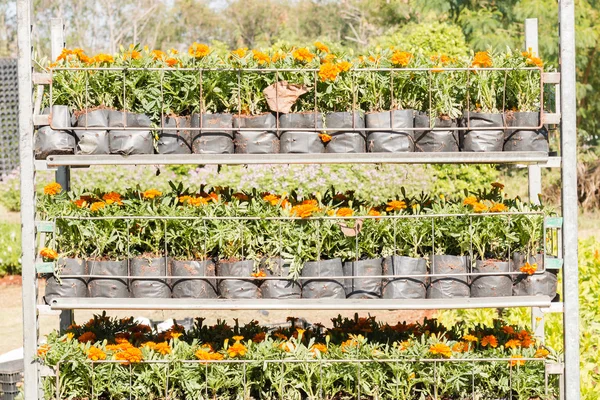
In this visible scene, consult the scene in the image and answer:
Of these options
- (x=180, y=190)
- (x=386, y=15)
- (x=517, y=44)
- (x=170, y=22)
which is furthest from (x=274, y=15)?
(x=180, y=190)

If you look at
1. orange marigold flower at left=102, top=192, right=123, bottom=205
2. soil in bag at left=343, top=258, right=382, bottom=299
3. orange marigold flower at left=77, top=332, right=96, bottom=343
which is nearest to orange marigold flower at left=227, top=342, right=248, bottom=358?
soil in bag at left=343, top=258, right=382, bottom=299

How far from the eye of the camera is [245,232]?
4.43 meters

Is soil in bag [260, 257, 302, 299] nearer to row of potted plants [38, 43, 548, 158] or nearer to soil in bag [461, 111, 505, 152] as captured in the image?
row of potted plants [38, 43, 548, 158]

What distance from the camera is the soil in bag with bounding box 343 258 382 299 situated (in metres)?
4.38

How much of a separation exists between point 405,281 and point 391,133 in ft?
2.42

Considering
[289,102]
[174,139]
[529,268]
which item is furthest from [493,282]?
[174,139]

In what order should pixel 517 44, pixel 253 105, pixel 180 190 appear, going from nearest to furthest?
1. pixel 253 105
2. pixel 180 190
3. pixel 517 44

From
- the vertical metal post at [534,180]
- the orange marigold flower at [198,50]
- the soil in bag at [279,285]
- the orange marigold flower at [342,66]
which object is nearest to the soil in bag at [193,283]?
the soil in bag at [279,285]

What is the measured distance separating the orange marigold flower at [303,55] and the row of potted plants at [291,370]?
144 cm

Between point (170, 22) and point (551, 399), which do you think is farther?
point (170, 22)

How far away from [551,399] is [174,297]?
197 cm

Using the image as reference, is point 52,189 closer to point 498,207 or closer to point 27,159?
point 27,159

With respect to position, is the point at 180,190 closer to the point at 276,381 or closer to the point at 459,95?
the point at 276,381

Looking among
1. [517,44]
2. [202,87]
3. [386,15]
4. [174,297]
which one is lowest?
[174,297]
